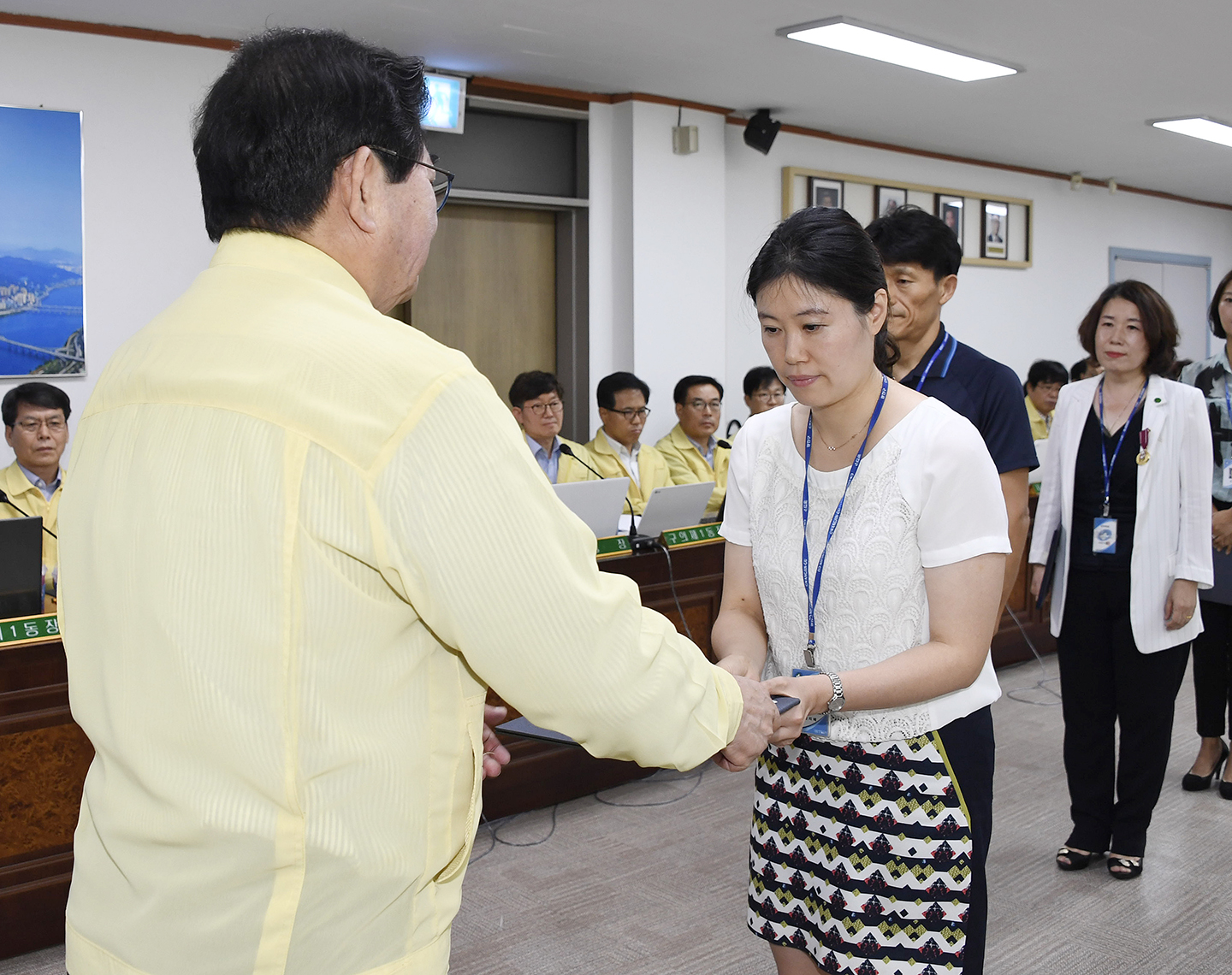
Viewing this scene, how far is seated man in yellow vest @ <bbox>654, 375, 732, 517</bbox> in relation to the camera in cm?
559

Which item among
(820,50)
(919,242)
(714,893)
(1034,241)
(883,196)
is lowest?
(714,893)

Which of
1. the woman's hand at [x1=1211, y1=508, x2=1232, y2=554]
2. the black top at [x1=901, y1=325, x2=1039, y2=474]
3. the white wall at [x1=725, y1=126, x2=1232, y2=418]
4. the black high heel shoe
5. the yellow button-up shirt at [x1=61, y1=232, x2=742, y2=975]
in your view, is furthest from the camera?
the white wall at [x1=725, y1=126, x2=1232, y2=418]

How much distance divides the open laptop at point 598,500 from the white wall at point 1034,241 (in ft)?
9.80

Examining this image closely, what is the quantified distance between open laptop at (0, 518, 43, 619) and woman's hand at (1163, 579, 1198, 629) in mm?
2850

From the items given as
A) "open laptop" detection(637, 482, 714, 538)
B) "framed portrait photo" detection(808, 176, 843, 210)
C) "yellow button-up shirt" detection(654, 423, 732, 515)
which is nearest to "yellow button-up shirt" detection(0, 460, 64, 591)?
"open laptop" detection(637, 482, 714, 538)

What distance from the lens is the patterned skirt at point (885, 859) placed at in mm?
1431

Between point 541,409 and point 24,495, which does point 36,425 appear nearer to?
point 24,495

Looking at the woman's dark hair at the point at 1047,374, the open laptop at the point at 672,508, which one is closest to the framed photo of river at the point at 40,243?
the open laptop at the point at 672,508

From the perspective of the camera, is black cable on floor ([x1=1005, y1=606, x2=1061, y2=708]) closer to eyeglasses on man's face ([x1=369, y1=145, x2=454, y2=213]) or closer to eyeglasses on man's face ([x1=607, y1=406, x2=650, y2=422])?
eyeglasses on man's face ([x1=607, y1=406, x2=650, y2=422])

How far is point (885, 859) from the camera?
1.44 meters

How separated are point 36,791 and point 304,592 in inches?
87.3

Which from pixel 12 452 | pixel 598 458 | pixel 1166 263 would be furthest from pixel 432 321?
pixel 1166 263

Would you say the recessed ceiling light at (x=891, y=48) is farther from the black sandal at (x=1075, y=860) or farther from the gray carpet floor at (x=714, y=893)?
the black sandal at (x=1075, y=860)

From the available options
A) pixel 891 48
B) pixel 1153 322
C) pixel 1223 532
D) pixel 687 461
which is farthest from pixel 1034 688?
pixel 891 48
